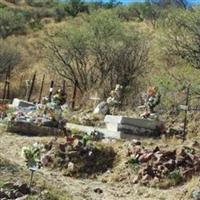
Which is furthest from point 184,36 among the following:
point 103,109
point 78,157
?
point 78,157

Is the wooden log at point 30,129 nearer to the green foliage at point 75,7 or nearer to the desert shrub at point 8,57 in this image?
the desert shrub at point 8,57

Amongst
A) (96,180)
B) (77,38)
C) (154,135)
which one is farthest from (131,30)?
(96,180)

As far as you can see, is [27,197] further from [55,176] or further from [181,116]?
[181,116]

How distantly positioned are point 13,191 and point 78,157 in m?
4.48

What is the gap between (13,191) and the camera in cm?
1036

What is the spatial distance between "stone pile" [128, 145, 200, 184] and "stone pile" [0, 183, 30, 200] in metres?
3.43

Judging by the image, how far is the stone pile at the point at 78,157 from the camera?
47.3 feet

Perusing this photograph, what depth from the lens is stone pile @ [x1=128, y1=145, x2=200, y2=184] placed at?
533 inches

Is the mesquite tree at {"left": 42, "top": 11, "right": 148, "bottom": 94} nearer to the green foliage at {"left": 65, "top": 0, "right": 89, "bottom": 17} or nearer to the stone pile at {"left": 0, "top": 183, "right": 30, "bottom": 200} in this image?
the stone pile at {"left": 0, "top": 183, "right": 30, "bottom": 200}

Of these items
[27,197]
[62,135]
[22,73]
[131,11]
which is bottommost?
[27,197]

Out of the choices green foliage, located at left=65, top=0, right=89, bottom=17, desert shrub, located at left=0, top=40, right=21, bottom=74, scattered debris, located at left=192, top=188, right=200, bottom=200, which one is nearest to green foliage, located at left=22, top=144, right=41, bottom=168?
scattered debris, located at left=192, top=188, right=200, bottom=200

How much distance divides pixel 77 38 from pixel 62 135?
17.5m

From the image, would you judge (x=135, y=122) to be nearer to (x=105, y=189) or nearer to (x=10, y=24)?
(x=105, y=189)

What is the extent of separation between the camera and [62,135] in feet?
58.0
